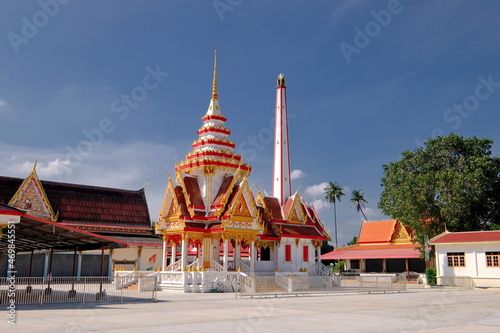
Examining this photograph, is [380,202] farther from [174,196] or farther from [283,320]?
[283,320]

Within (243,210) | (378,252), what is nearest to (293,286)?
(243,210)

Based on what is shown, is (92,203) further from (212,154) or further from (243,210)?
(243,210)

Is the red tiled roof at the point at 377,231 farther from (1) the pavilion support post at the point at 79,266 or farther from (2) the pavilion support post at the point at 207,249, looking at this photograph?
(1) the pavilion support post at the point at 79,266

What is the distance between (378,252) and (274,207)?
1799 centimetres

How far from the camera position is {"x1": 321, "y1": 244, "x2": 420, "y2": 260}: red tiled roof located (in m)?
43.5

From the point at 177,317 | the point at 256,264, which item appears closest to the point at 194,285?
the point at 256,264

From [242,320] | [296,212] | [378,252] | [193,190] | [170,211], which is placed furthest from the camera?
[378,252]

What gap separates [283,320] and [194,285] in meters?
13.4

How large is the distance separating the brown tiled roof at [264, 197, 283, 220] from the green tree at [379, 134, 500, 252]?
11.6 m

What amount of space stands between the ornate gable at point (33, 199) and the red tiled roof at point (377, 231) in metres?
32.0

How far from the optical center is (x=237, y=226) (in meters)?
26.8

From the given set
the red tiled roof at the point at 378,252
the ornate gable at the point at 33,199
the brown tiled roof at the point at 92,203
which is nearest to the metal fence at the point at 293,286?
the red tiled roof at the point at 378,252

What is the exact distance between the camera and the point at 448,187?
37.1 metres

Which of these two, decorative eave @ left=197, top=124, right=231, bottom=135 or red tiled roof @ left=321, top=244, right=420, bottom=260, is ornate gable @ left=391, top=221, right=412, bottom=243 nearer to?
red tiled roof @ left=321, top=244, right=420, bottom=260
